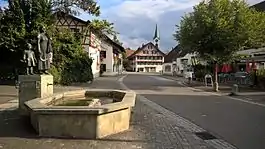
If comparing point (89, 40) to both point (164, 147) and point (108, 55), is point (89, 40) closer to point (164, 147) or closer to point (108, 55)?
point (108, 55)

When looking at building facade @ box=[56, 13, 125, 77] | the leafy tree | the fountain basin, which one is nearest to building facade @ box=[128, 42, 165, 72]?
building facade @ box=[56, 13, 125, 77]

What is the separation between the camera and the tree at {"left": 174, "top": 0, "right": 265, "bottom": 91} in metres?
27.6

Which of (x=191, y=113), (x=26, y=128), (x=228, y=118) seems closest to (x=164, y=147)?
(x=26, y=128)

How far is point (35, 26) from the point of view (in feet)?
91.8

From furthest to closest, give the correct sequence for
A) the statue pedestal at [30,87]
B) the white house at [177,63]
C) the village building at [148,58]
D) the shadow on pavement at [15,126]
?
the village building at [148,58]
the white house at [177,63]
the statue pedestal at [30,87]
the shadow on pavement at [15,126]

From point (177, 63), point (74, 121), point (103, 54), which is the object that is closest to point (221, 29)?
point (74, 121)

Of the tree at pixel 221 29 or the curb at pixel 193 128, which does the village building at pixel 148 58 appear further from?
the curb at pixel 193 128

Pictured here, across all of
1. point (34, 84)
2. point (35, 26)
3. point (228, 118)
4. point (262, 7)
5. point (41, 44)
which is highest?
point (262, 7)

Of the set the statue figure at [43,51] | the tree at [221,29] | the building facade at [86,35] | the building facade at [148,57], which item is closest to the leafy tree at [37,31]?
the building facade at [86,35]

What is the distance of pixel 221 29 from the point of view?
90.5 feet

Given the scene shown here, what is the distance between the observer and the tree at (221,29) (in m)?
27.6

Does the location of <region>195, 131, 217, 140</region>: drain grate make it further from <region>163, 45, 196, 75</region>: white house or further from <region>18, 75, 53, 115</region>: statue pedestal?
<region>163, 45, 196, 75</region>: white house

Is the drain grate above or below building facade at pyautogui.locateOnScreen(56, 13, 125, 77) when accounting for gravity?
below

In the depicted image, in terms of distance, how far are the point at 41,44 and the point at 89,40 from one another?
1331 inches
